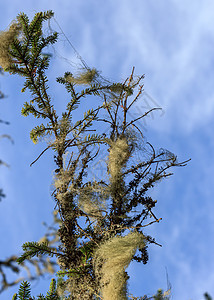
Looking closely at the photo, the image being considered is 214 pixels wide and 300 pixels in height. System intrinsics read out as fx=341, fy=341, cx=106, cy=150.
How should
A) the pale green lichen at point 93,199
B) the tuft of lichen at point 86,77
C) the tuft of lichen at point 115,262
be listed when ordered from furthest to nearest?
the tuft of lichen at point 86,77, the pale green lichen at point 93,199, the tuft of lichen at point 115,262

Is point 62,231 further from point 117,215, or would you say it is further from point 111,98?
point 111,98

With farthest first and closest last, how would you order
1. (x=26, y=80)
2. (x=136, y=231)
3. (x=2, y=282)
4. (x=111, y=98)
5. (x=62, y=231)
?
(x=26, y=80) → (x=111, y=98) → (x=62, y=231) → (x=136, y=231) → (x=2, y=282)

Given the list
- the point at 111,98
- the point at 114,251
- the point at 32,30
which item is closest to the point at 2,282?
the point at 114,251

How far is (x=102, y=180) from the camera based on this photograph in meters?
1.94

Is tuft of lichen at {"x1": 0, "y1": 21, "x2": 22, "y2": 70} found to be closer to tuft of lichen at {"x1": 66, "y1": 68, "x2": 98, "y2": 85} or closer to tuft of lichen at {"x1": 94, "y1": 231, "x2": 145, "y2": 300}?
tuft of lichen at {"x1": 66, "y1": 68, "x2": 98, "y2": 85}

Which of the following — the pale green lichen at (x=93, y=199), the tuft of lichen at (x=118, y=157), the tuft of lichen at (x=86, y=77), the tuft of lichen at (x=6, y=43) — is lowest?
the pale green lichen at (x=93, y=199)

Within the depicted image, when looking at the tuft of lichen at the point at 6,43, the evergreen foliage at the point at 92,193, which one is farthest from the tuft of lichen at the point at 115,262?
the tuft of lichen at the point at 6,43

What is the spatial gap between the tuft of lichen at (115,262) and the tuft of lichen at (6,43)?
53.1 inches

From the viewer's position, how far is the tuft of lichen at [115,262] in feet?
5.48

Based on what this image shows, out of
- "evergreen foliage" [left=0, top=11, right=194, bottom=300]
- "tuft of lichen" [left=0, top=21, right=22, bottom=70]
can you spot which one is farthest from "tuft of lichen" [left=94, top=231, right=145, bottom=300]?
"tuft of lichen" [left=0, top=21, right=22, bottom=70]

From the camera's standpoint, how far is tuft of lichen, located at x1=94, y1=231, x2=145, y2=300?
1669 millimetres

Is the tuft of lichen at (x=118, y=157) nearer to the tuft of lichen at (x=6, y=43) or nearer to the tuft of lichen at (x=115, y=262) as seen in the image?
the tuft of lichen at (x=115, y=262)

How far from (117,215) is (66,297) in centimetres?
58

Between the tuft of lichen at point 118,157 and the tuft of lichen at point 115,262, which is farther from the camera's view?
the tuft of lichen at point 118,157
